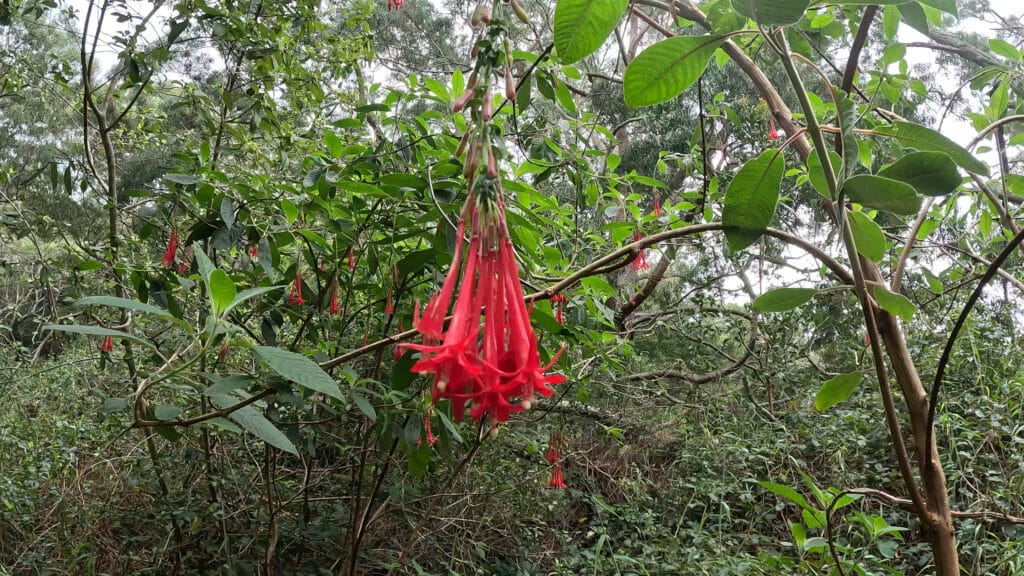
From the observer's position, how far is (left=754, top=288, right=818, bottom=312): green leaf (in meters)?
0.67

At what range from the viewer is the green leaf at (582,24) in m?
0.46

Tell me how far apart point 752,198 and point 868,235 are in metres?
0.12

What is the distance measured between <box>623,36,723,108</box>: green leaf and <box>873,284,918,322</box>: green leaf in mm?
268

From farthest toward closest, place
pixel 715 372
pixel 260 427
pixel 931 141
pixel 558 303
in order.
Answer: pixel 715 372 < pixel 558 303 < pixel 260 427 < pixel 931 141

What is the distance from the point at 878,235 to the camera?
1.93 ft

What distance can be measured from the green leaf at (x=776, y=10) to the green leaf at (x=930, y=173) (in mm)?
183

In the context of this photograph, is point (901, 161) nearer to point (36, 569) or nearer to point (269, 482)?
point (269, 482)

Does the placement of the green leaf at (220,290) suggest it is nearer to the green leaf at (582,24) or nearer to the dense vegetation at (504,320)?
→ the dense vegetation at (504,320)

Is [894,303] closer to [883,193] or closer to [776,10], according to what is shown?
[883,193]

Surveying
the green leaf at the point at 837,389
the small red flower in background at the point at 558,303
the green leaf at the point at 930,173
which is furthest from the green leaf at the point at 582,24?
the small red flower in background at the point at 558,303

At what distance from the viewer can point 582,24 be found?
47 centimetres

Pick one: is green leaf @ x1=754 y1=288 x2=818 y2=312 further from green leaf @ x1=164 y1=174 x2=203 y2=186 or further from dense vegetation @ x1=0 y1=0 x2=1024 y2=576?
green leaf @ x1=164 y1=174 x2=203 y2=186

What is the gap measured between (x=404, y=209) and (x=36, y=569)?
5.51 ft

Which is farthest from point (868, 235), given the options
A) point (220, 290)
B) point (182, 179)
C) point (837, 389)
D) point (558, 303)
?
point (182, 179)
